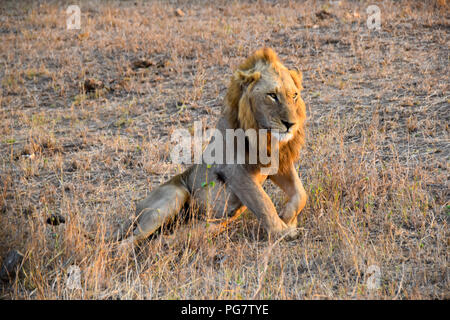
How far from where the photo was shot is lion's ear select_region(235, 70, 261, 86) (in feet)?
14.0

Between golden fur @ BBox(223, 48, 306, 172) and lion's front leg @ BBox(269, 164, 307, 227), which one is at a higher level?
golden fur @ BBox(223, 48, 306, 172)

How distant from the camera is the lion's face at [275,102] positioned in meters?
4.12

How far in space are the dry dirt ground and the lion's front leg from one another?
0.76ft

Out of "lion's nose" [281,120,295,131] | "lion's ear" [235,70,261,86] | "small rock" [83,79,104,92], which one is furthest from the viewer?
"small rock" [83,79,104,92]

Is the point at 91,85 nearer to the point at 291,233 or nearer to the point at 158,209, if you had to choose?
the point at 158,209

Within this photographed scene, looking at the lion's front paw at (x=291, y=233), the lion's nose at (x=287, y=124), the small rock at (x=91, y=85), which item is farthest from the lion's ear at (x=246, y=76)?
the small rock at (x=91, y=85)

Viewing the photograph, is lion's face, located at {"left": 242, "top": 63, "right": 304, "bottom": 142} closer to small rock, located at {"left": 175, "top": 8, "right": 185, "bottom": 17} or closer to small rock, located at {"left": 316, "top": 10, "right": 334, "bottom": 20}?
small rock, located at {"left": 316, "top": 10, "right": 334, "bottom": 20}

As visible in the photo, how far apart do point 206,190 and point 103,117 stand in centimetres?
436

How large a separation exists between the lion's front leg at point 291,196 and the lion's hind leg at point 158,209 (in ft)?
2.85

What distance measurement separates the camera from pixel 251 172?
4.46 m

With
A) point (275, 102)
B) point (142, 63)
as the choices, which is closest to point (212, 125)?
point (142, 63)

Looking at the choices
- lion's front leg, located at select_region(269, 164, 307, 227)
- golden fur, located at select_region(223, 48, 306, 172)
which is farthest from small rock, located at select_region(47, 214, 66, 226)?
lion's front leg, located at select_region(269, 164, 307, 227)

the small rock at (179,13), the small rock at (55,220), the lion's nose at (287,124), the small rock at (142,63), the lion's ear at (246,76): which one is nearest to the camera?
the lion's nose at (287,124)

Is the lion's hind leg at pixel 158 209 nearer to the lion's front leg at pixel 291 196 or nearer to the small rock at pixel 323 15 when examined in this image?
the lion's front leg at pixel 291 196
